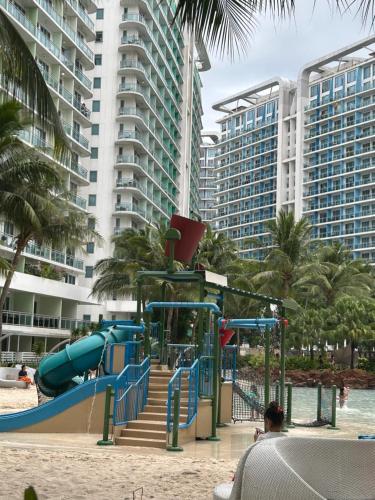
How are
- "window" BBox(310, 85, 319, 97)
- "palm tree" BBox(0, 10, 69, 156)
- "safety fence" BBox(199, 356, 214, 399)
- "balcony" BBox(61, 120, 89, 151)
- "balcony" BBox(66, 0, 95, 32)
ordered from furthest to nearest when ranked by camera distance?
"window" BBox(310, 85, 319, 97)
"balcony" BBox(66, 0, 95, 32)
"balcony" BBox(61, 120, 89, 151)
"safety fence" BBox(199, 356, 214, 399)
"palm tree" BBox(0, 10, 69, 156)

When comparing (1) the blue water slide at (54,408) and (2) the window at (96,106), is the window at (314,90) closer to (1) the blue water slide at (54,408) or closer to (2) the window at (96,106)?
(2) the window at (96,106)

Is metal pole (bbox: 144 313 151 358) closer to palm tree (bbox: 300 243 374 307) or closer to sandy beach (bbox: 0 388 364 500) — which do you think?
sandy beach (bbox: 0 388 364 500)

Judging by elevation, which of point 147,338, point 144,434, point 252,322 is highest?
point 252,322

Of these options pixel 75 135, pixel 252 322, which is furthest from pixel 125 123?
pixel 252 322

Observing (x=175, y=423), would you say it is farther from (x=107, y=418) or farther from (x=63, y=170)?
(x=63, y=170)

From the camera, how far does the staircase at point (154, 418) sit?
12.8 metres

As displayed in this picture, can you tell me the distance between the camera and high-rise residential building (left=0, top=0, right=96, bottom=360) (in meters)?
51.4

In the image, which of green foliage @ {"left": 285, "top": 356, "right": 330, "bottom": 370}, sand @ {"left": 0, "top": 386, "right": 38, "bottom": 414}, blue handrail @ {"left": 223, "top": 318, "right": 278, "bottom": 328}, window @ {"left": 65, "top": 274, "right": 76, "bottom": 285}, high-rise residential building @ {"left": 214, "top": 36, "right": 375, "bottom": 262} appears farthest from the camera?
high-rise residential building @ {"left": 214, "top": 36, "right": 375, "bottom": 262}

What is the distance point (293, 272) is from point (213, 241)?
6441mm

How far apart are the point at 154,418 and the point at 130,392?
0.71 m

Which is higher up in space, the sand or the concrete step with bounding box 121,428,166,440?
the concrete step with bounding box 121,428,166,440

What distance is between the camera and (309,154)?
11319cm

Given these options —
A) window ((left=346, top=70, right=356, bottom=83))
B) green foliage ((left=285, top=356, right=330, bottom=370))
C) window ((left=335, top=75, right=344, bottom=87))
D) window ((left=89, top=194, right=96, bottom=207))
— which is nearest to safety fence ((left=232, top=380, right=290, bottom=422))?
green foliage ((left=285, top=356, right=330, bottom=370))

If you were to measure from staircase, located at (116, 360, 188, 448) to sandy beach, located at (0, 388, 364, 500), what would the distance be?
0.44 m
